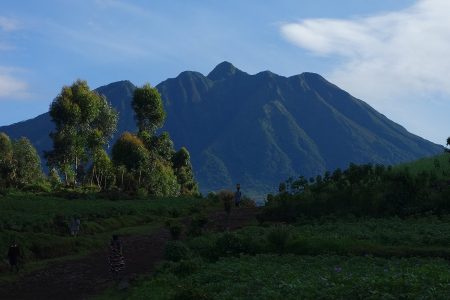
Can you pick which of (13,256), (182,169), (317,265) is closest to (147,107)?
(182,169)

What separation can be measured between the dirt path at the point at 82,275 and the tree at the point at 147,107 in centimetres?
4687

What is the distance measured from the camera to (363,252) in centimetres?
2380

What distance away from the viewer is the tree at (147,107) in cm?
8075

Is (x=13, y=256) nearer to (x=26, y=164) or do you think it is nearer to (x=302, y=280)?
(x=302, y=280)

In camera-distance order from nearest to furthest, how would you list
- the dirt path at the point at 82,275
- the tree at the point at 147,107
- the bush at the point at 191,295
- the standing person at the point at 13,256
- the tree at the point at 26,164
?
the bush at the point at 191,295 < the dirt path at the point at 82,275 < the standing person at the point at 13,256 < the tree at the point at 147,107 < the tree at the point at 26,164

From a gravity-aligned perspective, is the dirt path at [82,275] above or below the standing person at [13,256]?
below

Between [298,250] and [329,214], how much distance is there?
12605 millimetres

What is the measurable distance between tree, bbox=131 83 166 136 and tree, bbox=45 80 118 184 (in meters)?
5.80

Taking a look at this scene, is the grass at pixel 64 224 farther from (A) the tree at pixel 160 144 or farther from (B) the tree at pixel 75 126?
(A) the tree at pixel 160 144

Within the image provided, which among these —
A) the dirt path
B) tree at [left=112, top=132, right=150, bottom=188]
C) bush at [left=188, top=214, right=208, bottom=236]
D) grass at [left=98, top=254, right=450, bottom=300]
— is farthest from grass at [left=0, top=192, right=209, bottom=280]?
tree at [left=112, top=132, right=150, bottom=188]

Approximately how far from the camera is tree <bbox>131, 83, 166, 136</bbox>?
8075 centimetres

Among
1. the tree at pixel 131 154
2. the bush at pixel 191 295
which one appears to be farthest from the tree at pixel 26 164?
the bush at pixel 191 295

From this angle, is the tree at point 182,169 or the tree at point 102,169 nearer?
the tree at point 102,169

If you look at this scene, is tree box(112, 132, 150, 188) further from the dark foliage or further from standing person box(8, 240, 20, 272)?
standing person box(8, 240, 20, 272)
